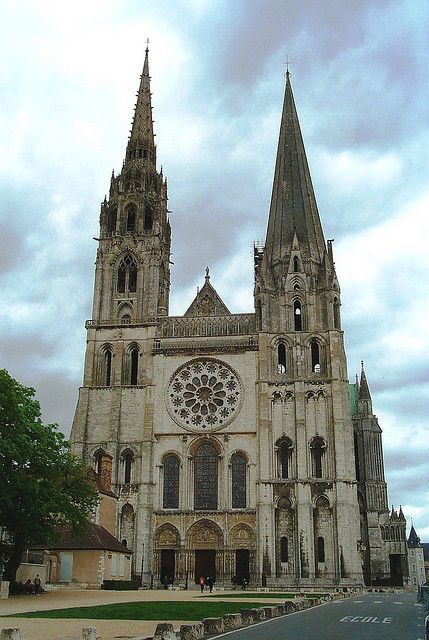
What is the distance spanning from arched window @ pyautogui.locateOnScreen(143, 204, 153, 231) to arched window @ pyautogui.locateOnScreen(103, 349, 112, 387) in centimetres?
1181

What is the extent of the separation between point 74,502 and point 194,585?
1922 cm

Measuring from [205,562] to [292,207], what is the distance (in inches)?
1170

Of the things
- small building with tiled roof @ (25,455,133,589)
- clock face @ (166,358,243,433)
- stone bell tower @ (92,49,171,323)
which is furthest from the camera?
stone bell tower @ (92,49,171,323)

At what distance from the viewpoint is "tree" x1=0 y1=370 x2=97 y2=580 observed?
31219 millimetres

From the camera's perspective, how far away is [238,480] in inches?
2128

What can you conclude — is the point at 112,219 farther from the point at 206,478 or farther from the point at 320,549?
the point at 320,549

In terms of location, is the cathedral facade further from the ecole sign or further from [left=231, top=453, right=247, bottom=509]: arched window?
the ecole sign

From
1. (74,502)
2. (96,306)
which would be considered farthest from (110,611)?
(96,306)

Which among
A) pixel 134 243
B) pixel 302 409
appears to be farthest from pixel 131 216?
pixel 302 409

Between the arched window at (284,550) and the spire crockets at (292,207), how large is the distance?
22.3m

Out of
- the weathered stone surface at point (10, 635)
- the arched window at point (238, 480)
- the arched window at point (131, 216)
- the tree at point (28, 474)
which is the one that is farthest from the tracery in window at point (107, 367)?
the weathered stone surface at point (10, 635)

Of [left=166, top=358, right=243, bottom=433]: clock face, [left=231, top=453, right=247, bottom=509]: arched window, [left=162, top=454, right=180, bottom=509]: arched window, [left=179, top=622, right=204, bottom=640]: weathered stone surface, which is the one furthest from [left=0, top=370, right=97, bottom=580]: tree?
[left=166, top=358, right=243, bottom=433]: clock face

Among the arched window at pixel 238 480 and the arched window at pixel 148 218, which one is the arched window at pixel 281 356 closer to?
the arched window at pixel 238 480

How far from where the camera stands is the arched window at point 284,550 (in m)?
51.2
